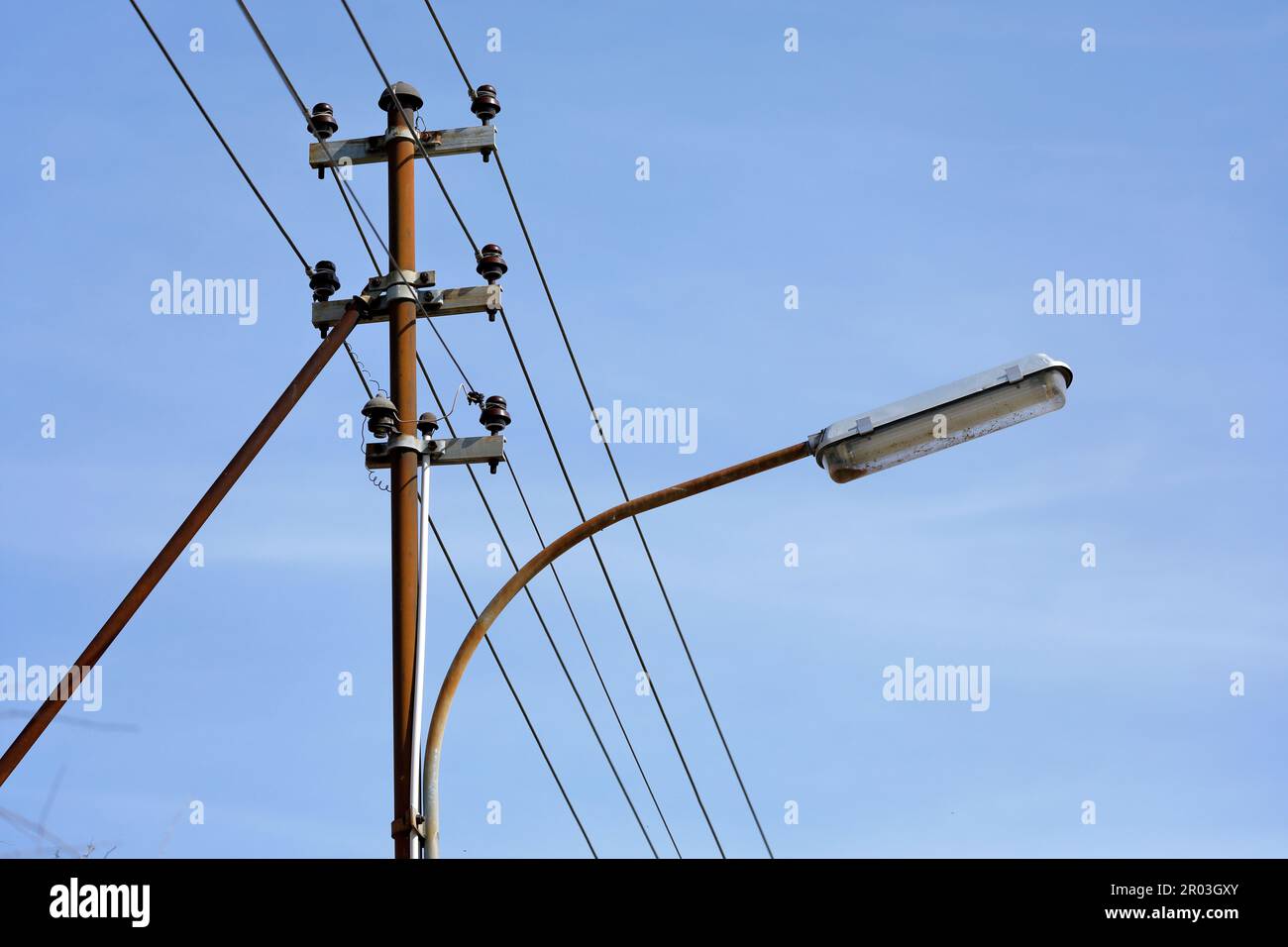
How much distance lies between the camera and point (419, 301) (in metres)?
12.5

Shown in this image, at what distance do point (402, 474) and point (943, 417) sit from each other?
3601 mm

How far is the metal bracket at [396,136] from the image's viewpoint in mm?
12758

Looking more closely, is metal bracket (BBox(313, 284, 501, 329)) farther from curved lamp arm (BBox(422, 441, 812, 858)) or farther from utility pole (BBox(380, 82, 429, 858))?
curved lamp arm (BBox(422, 441, 812, 858))

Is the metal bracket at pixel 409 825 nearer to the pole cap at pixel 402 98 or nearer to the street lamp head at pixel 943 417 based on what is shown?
the street lamp head at pixel 943 417

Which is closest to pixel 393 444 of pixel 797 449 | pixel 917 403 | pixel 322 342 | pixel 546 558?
pixel 322 342

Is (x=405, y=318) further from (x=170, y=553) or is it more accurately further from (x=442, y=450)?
(x=170, y=553)

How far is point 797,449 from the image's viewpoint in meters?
10.4

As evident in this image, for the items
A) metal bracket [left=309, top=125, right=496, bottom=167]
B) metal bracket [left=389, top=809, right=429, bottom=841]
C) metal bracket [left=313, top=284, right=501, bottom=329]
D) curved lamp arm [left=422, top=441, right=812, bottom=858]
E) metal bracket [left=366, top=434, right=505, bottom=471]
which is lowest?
metal bracket [left=389, top=809, right=429, bottom=841]

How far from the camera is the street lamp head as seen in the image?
32.4 feet

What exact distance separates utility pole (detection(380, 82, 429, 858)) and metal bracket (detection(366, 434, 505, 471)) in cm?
6

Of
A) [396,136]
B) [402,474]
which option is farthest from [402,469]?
[396,136]

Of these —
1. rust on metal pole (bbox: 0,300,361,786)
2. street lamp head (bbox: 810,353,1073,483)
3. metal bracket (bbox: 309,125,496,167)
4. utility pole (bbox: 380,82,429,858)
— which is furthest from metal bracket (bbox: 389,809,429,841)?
metal bracket (bbox: 309,125,496,167)
